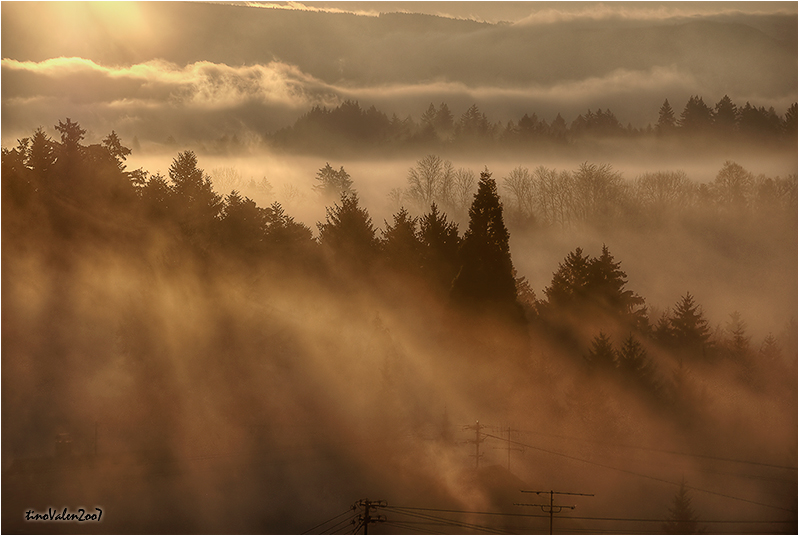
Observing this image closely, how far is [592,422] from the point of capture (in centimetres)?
4706

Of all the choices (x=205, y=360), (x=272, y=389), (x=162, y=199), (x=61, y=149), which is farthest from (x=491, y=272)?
(x=61, y=149)

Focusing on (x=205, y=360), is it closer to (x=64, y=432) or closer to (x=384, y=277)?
(x=64, y=432)

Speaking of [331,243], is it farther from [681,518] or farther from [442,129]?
[442,129]

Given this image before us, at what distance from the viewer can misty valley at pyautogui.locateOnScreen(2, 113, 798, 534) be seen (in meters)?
38.2

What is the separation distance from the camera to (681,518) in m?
41.8

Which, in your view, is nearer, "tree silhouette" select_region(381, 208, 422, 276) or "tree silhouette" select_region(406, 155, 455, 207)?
"tree silhouette" select_region(381, 208, 422, 276)

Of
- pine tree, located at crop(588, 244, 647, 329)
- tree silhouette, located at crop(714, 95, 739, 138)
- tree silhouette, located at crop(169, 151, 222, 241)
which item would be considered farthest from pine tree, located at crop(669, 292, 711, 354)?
tree silhouette, located at crop(714, 95, 739, 138)

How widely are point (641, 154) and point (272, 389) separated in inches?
4177

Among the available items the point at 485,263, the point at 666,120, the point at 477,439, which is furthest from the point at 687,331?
the point at 666,120

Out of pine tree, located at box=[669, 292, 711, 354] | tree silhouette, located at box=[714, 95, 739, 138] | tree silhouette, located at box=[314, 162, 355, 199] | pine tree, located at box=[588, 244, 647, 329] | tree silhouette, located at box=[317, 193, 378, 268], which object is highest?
tree silhouette, located at box=[714, 95, 739, 138]

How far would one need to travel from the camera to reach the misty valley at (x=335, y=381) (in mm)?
38219

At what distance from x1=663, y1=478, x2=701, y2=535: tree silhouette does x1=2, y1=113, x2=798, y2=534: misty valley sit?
0.25m

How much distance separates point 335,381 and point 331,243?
1059 centimetres

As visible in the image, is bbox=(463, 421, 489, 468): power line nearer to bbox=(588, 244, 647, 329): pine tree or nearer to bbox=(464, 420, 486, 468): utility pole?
bbox=(464, 420, 486, 468): utility pole
